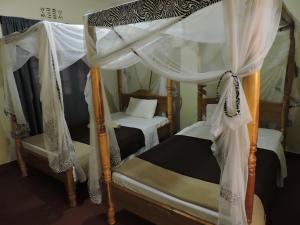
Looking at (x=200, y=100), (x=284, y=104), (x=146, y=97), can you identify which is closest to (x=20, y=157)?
(x=146, y=97)

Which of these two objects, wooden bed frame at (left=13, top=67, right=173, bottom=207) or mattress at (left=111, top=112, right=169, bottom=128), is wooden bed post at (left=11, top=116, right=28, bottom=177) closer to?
wooden bed frame at (left=13, top=67, right=173, bottom=207)

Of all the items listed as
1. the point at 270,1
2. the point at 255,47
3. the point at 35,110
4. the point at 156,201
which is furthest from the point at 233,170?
the point at 35,110

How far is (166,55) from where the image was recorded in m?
1.85

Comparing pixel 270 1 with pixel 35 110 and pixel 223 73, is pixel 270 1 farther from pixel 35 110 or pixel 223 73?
pixel 35 110

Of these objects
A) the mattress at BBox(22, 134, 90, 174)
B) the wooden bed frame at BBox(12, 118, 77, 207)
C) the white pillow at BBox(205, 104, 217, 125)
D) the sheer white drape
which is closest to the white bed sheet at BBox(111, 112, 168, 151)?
the sheer white drape

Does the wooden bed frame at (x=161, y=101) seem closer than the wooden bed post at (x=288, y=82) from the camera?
No

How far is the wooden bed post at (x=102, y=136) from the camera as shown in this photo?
6.28 ft

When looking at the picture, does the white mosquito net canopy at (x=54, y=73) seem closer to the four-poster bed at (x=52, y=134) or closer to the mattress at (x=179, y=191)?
the four-poster bed at (x=52, y=134)

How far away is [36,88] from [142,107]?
5.70ft

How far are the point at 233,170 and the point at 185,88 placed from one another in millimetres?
2632

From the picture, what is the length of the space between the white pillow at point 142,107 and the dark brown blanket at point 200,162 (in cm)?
108

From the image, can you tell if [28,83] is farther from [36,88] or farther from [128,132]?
[128,132]

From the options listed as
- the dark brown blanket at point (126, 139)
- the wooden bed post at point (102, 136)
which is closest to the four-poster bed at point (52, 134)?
the dark brown blanket at point (126, 139)

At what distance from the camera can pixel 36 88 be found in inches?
134
